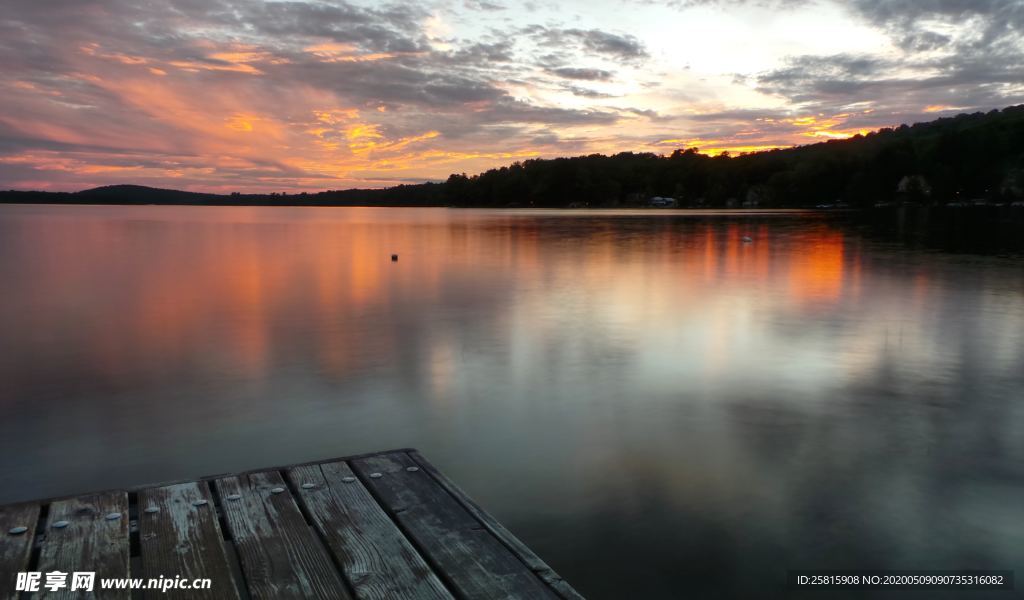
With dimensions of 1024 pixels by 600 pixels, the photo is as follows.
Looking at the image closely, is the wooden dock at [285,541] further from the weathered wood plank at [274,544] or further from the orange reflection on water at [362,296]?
the orange reflection on water at [362,296]

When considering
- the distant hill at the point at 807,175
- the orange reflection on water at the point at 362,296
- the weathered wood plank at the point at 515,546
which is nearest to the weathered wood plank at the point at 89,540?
the weathered wood plank at the point at 515,546

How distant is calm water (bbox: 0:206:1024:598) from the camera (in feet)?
15.9

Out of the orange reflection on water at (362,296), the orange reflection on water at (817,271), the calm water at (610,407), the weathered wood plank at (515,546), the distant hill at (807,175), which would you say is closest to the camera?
the weathered wood plank at (515,546)

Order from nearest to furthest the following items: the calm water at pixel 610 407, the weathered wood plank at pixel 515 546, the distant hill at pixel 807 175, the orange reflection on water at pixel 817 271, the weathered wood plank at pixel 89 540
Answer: the weathered wood plank at pixel 515 546 → the weathered wood plank at pixel 89 540 → the calm water at pixel 610 407 → the orange reflection on water at pixel 817 271 → the distant hill at pixel 807 175

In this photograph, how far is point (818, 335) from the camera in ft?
39.2

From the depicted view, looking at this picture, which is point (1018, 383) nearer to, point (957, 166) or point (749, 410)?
point (749, 410)

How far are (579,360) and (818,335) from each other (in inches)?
185

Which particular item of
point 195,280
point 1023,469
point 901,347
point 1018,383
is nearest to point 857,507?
point 1023,469

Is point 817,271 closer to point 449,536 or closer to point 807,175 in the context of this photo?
point 449,536

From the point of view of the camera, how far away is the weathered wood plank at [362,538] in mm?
3031

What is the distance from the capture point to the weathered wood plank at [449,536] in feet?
9.99

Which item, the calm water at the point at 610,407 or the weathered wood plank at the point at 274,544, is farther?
the calm water at the point at 610,407

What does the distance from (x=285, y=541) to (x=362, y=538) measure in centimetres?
38

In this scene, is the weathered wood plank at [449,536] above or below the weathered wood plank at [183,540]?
below
